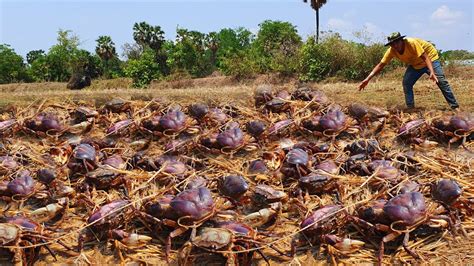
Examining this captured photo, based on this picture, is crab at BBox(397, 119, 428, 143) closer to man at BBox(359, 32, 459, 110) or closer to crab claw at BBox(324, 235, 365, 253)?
man at BBox(359, 32, 459, 110)

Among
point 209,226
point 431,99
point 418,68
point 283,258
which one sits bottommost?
point 283,258

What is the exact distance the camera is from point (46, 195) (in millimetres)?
5109

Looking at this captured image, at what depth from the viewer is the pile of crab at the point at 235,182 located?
3887 millimetres

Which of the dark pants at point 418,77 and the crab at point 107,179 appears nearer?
the crab at point 107,179

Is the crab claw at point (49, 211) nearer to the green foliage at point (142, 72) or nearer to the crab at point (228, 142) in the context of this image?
the crab at point (228, 142)

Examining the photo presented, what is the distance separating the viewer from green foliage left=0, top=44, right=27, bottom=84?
35.1 metres

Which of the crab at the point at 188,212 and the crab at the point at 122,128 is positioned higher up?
the crab at the point at 122,128

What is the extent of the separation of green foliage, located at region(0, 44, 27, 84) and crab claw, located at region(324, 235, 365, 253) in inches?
1388

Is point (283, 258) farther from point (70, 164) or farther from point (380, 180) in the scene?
point (70, 164)

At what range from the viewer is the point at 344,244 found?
3.86m

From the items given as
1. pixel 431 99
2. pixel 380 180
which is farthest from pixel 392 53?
pixel 380 180

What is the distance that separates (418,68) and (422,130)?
152cm

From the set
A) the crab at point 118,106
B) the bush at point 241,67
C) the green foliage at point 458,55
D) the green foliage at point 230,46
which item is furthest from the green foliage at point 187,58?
the crab at point 118,106

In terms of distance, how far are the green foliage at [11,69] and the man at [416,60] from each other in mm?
33120
